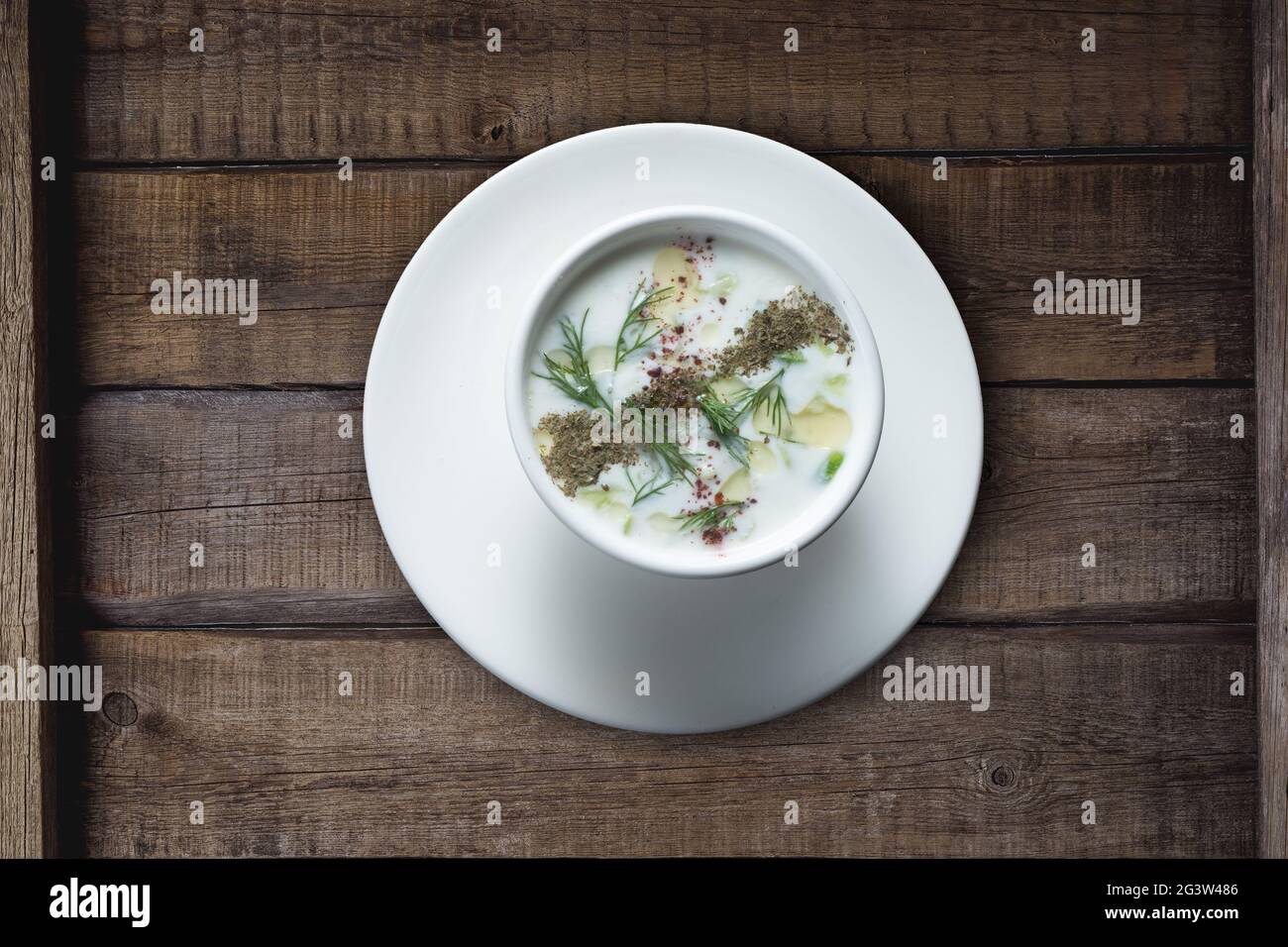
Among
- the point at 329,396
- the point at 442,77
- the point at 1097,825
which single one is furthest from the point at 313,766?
the point at 1097,825

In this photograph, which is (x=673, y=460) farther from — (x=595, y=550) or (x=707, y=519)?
(x=595, y=550)

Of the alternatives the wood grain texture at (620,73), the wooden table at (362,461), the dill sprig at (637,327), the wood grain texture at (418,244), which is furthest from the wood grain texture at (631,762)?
the wood grain texture at (620,73)

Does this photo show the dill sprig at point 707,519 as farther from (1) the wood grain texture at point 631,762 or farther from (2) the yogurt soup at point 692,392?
(1) the wood grain texture at point 631,762

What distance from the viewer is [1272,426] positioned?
3.55 feet

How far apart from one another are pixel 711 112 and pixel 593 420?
0.45 metres

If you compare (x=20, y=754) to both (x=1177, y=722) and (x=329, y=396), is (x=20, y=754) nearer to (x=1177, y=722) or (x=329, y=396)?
(x=329, y=396)

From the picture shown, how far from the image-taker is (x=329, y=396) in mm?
1110

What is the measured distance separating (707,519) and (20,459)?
0.78 meters

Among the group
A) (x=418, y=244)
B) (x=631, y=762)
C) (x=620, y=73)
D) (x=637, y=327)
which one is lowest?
(x=631, y=762)

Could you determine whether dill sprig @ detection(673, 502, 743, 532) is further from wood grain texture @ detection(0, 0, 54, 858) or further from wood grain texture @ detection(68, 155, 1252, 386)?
wood grain texture @ detection(0, 0, 54, 858)

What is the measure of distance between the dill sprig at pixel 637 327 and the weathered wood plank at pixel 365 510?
0.40m

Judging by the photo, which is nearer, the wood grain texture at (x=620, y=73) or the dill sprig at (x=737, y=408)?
the dill sprig at (x=737, y=408)

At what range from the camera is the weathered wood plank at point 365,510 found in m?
1.11

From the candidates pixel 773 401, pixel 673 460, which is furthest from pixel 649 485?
pixel 773 401
